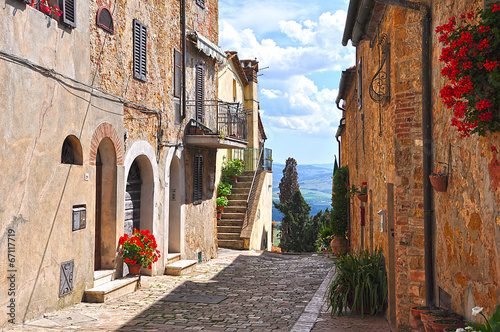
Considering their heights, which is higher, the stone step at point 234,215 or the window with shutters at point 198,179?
the window with shutters at point 198,179

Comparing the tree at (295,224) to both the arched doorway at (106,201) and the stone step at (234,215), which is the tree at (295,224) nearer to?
the stone step at (234,215)

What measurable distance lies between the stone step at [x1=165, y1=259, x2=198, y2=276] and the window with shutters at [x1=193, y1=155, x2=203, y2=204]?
219cm

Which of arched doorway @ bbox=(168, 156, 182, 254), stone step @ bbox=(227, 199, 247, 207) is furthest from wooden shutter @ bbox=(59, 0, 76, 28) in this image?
stone step @ bbox=(227, 199, 247, 207)

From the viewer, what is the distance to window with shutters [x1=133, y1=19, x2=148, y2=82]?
11.0 m

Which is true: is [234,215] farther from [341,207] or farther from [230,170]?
[341,207]

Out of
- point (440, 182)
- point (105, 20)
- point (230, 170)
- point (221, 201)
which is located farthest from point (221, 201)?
point (440, 182)

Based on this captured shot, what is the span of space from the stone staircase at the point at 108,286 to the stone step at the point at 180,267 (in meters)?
2.07

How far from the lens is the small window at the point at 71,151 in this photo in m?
8.53

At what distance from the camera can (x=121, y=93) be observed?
10266mm

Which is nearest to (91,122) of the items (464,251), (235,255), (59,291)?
(59,291)

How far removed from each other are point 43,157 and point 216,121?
730 centimetres

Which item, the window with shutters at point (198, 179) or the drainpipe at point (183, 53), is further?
the window with shutters at point (198, 179)

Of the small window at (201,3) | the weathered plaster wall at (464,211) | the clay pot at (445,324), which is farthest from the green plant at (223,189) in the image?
the clay pot at (445,324)

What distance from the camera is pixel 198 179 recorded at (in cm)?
1492
